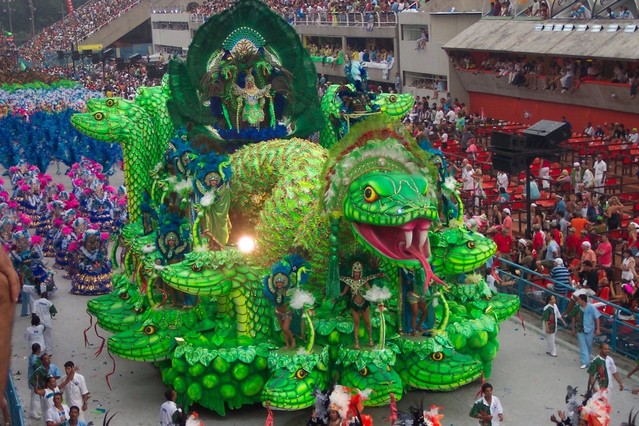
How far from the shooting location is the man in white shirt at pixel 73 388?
11547 mm

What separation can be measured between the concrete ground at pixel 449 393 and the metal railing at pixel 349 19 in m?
24.9

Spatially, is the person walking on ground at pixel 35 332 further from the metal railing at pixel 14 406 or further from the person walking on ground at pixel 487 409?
the person walking on ground at pixel 487 409

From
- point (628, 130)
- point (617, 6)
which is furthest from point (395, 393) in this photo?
point (617, 6)

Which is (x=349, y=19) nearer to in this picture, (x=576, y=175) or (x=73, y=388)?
(x=576, y=175)

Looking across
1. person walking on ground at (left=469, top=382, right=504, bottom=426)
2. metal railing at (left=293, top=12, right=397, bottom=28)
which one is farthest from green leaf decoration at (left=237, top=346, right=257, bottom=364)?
metal railing at (left=293, top=12, right=397, bottom=28)

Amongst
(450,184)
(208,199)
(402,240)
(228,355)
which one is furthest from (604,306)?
(208,199)

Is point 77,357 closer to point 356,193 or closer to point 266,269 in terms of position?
point 266,269

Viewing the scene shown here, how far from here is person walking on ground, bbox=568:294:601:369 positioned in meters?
12.9

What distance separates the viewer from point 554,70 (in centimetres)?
2797

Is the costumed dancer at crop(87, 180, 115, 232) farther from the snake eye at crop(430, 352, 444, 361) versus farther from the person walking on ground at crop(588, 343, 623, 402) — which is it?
the person walking on ground at crop(588, 343, 623, 402)

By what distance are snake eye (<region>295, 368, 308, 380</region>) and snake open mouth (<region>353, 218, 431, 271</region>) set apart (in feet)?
5.70

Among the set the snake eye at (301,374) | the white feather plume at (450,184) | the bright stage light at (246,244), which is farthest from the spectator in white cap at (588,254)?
the snake eye at (301,374)

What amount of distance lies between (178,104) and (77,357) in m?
3.84

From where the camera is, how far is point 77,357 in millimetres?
14398
